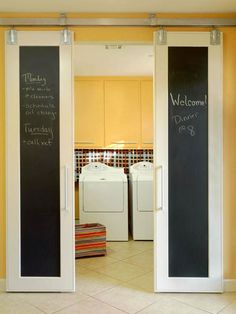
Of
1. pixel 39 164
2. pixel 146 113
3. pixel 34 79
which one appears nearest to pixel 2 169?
pixel 39 164

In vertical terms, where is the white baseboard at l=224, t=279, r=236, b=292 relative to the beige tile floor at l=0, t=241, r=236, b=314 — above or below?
above

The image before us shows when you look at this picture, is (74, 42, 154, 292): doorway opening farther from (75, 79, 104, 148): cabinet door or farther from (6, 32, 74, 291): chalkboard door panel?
(6, 32, 74, 291): chalkboard door panel

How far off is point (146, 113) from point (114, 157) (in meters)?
0.85

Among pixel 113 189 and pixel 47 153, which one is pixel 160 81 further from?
pixel 113 189

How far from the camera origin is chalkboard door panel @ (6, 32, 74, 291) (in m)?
2.82

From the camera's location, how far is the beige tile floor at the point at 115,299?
2635 millimetres

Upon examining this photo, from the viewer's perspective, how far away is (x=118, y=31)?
2.89 m

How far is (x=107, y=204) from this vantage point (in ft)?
14.7

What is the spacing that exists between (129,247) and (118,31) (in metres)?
2.63

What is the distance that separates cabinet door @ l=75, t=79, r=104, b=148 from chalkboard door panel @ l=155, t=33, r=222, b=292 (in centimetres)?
252

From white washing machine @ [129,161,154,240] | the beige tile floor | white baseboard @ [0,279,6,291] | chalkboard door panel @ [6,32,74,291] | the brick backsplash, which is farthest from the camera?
the brick backsplash

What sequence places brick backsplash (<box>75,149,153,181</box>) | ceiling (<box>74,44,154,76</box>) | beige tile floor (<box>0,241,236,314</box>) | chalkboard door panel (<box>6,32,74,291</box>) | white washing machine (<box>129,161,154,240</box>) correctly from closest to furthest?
beige tile floor (<box>0,241,236,314</box>)
chalkboard door panel (<box>6,32,74,291</box>)
ceiling (<box>74,44,154,76</box>)
white washing machine (<box>129,161,154,240</box>)
brick backsplash (<box>75,149,153,181</box>)

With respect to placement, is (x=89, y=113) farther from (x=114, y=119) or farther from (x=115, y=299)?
(x=115, y=299)

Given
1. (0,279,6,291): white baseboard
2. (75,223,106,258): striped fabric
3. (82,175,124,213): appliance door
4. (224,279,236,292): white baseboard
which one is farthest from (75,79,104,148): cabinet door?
(224,279,236,292): white baseboard
